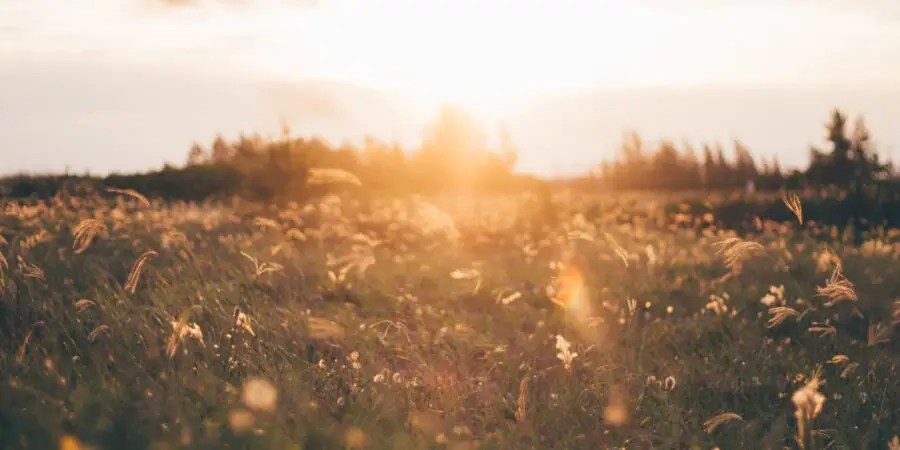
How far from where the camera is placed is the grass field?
129 inches

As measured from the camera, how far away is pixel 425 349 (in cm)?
503

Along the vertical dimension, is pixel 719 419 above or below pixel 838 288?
below

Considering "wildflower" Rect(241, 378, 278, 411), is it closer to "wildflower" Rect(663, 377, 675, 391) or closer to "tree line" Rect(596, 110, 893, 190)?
"wildflower" Rect(663, 377, 675, 391)

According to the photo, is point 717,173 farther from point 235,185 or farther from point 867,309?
point 867,309

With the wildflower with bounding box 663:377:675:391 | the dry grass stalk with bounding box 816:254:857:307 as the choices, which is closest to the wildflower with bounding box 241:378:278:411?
the wildflower with bounding box 663:377:675:391

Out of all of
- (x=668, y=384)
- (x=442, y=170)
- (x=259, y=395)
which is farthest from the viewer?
(x=442, y=170)

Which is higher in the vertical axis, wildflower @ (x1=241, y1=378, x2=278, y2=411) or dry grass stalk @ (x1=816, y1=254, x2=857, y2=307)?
dry grass stalk @ (x1=816, y1=254, x2=857, y2=307)

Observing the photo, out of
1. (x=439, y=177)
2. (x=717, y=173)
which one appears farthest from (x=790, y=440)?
(x=717, y=173)

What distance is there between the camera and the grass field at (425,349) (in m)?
3.29

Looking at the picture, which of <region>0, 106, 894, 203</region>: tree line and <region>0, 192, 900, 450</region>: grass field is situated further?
<region>0, 106, 894, 203</region>: tree line

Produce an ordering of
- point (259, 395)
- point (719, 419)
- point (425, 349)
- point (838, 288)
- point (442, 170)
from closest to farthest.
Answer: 1. point (719, 419)
2. point (259, 395)
3. point (838, 288)
4. point (425, 349)
5. point (442, 170)

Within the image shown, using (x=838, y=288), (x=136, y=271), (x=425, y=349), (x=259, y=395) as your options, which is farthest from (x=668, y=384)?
(x=136, y=271)

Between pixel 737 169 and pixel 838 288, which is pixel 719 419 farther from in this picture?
pixel 737 169

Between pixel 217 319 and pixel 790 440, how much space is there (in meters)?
3.66
